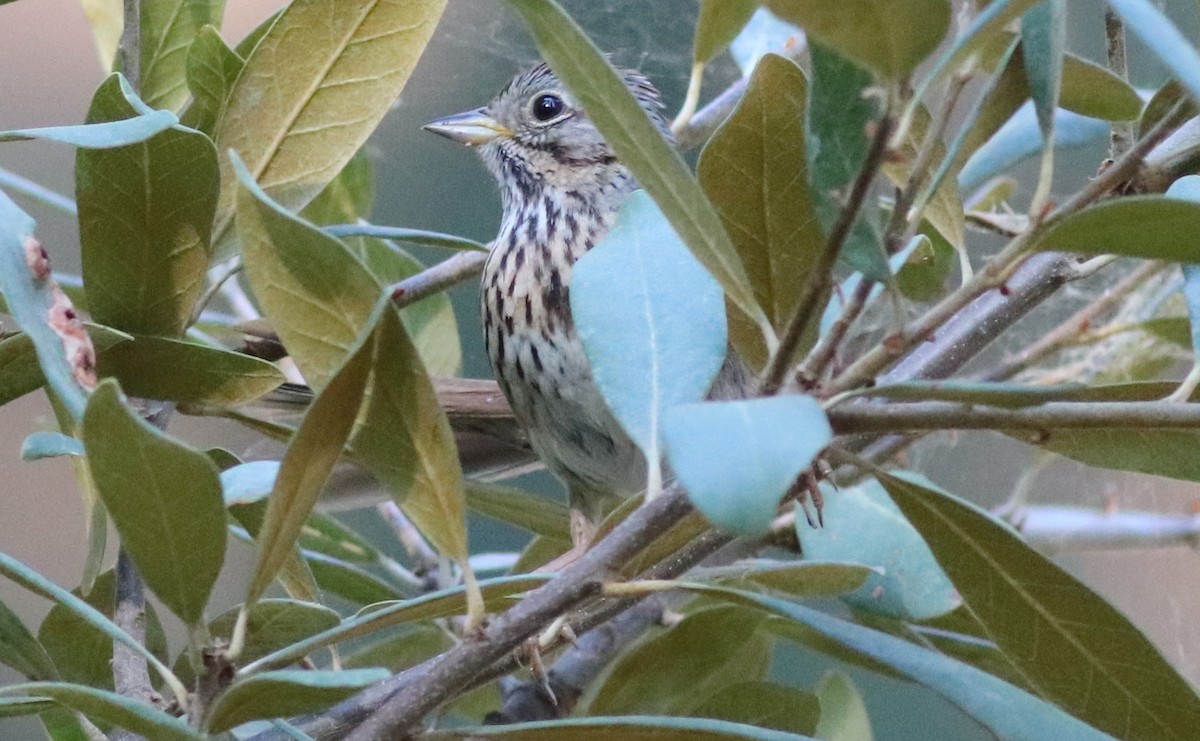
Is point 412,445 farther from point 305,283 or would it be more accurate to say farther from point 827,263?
point 827,263

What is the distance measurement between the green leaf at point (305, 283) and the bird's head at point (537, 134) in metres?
0.85

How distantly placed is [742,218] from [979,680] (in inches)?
9.1

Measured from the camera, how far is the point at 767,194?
0.56 m

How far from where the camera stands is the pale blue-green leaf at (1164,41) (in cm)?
32

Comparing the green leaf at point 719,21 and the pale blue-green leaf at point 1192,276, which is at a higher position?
the green leaf at point 719,21

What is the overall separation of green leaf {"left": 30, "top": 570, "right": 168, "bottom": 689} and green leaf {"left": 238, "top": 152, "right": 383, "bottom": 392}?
372 millimetres

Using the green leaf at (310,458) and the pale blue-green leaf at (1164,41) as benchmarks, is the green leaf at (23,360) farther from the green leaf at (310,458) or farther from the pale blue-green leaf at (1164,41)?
the pale blue-green leaf at (1164,41)

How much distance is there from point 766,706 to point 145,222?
0.50 meters

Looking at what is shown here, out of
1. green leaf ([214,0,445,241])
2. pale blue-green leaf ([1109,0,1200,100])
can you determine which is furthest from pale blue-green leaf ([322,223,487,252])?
pale blue-green leaf ([1109,0,1200,100])

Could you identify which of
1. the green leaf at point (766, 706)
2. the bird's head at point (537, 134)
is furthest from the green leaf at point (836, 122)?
the bird's head at point (537, 134)

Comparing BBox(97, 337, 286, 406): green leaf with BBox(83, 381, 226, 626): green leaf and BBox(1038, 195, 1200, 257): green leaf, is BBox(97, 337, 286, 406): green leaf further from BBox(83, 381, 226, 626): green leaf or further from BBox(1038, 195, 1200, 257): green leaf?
BBox(1038, 195, 1200, 257): green leaf

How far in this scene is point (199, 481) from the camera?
44 cm

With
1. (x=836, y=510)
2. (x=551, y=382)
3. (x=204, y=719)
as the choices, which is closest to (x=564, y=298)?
(x=551, y=382)

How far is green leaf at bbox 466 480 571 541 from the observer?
1016 millimetres
